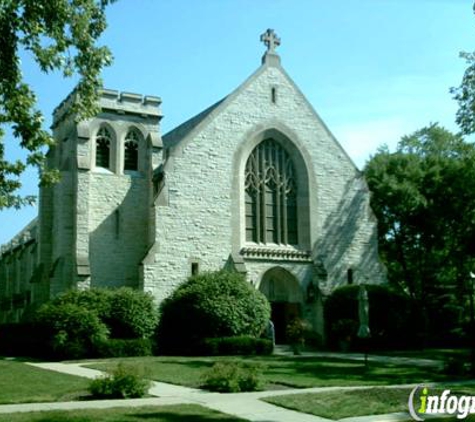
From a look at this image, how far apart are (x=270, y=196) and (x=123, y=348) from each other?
11733mm

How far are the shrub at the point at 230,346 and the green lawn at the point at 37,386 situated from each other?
8.57m

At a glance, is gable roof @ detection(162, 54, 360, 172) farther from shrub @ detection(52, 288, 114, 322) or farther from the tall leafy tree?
shrub @ detection(52, 288, 114, 322)

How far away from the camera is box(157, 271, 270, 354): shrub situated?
91.5 ft

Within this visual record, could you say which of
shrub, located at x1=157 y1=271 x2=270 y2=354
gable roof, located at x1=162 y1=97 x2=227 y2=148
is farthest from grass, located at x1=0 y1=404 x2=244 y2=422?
gable roof, located at x1=162 y1=97 x2=227 y2=148

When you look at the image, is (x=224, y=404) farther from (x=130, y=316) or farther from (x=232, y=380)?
(x=130, y=316)

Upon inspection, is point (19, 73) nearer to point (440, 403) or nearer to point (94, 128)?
point (440, 403)

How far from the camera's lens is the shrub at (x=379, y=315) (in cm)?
3175

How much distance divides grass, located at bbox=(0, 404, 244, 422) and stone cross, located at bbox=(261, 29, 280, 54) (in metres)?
26.4

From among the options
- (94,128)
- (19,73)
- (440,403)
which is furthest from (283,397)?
Result: (94,128)

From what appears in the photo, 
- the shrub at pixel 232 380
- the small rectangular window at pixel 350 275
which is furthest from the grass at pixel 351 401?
the small rectangular window at pixel 350 275

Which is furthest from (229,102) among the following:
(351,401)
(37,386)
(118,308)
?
(351,401)

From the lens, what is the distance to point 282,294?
33.6 m

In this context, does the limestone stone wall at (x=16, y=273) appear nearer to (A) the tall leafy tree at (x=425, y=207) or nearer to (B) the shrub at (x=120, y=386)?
(A) the tall leafy tree at (x=425, y=207)

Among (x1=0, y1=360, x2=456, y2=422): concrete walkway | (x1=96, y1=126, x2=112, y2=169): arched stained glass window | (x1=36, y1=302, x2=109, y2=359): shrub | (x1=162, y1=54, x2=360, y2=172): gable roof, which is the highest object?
(x1=162, y1=54, x2=360, y2=172): gable roof
